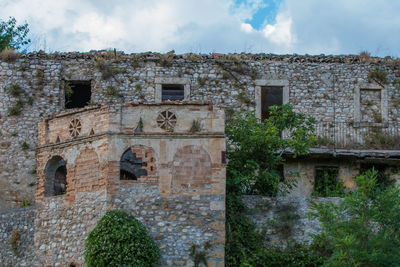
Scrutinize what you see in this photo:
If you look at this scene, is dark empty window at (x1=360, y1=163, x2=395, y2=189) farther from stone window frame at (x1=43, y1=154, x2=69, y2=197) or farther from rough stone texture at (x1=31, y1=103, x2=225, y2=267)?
stone window frame at (x1=43, y1=154, x2=69, y2=197)

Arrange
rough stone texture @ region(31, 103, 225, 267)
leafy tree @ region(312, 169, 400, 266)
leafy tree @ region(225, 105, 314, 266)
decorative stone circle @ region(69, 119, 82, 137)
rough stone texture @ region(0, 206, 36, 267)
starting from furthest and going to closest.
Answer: rough stone texture @ region(0, 206, 36, 267) < decorative stone circle @ region(69, 119, 82, 137) < leafy tree @ region(225, 105, 314, 266) < rough stone texture @ region(31, 103, 225, 267) < leafy tree @ region(312, 169, 400, 266)

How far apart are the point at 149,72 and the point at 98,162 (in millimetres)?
7074

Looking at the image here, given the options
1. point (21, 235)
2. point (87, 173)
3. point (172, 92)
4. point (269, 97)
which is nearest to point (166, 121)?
point (87, 173)

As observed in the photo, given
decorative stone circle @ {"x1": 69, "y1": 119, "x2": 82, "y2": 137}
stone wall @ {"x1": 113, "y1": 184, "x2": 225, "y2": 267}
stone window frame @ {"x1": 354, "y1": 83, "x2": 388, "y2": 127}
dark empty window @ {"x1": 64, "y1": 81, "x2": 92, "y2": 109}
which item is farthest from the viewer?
stone window frame @ {"x1": 354, "y1": 83, "x2": 388, "y2": 127}

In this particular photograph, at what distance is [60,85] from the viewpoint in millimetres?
24312

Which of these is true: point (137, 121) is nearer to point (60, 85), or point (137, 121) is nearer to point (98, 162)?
point (98, 162)

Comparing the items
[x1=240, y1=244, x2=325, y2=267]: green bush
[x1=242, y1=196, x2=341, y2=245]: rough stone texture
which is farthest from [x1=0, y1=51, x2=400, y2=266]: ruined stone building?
[x1=242, y1=196, x2=341, y2=245]: rough stone texture

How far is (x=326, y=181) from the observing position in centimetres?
2292

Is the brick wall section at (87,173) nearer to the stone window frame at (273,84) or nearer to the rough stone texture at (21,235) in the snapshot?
the rough stone texture at (21,235)

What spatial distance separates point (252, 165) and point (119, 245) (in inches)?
190

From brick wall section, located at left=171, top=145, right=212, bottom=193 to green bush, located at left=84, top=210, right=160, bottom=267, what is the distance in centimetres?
148

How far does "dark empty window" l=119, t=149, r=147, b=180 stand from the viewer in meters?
18.2

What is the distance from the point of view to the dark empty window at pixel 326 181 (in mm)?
22625

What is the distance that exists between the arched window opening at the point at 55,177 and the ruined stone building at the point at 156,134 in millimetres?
38
